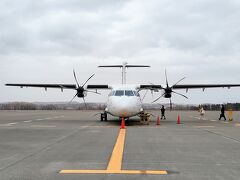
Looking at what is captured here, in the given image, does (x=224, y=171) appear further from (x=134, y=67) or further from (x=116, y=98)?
(x=134, y=67)

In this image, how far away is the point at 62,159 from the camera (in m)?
8.84

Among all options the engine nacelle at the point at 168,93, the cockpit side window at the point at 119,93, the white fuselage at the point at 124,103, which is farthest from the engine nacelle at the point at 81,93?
the engine nacelle at the point at 168,93

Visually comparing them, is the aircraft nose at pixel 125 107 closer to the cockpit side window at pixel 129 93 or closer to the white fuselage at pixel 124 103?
the white fuselage at pixel 124 103

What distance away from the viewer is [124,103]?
22094mm

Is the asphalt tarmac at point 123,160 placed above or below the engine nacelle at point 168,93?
below

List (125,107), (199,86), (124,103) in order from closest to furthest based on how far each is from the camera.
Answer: (125,107), (124,103), (199,86)

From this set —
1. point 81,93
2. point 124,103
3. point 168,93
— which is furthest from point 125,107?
point 81,93

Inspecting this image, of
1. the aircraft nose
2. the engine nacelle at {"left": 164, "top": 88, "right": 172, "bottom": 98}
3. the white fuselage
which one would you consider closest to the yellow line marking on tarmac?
the aircraft nose

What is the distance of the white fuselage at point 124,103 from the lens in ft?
72.3

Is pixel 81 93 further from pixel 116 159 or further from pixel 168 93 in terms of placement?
pixel 116 159

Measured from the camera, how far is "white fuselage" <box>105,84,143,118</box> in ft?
72.3

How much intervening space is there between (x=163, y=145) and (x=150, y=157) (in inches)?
107

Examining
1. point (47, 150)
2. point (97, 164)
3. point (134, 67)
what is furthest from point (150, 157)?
point (134, 67)

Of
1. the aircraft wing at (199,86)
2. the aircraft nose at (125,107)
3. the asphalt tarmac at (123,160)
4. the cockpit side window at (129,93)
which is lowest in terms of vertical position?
the asphalt tarmac at (123,160)
